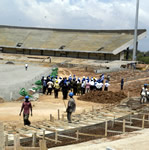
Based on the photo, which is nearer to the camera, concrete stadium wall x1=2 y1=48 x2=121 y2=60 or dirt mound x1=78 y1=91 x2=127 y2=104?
dirt mound x1=78 y1=91 x2=127 y2=104

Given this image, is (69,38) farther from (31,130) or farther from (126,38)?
(31,130)

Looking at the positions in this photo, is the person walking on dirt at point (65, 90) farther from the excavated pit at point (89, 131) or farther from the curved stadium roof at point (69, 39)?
the curved stadium roof at point (69, 39)

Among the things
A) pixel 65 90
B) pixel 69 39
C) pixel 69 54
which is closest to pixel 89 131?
pixel 65 90

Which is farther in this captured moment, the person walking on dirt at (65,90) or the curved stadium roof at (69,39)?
the curved stadium roof at (69,39)

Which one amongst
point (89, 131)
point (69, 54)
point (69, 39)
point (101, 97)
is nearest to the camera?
point (89, 131)

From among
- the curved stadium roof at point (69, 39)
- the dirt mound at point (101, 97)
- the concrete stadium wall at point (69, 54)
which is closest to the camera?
the dirt mound at point (101, 97)

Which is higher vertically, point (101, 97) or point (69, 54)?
point (69, 54)

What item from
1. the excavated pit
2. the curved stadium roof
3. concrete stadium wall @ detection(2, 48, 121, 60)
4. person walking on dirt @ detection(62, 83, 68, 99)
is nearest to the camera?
the excavated pit

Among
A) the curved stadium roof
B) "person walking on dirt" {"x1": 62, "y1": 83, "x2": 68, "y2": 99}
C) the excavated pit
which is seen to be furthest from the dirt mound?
the curved stadium roof

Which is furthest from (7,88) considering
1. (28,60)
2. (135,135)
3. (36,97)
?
(28,60)

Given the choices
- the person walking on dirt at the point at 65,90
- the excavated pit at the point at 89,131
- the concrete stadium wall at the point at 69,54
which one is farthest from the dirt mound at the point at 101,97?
the concrete stadium wall at the point at 69,54

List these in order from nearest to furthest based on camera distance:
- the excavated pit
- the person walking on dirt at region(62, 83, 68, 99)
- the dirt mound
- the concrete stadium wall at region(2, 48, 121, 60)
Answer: the excavated pit < the dirt mound < the person walking on dirt at region(62, 83, 68, 99) < the concrete stadium wall at region(2, 48, 121, 60)

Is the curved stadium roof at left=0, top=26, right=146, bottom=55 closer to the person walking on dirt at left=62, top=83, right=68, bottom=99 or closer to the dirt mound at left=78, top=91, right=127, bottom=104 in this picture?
the dirt mound at left=78, top=91, right=127, bottom=104

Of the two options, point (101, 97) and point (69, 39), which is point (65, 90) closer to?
point (101, 97)
